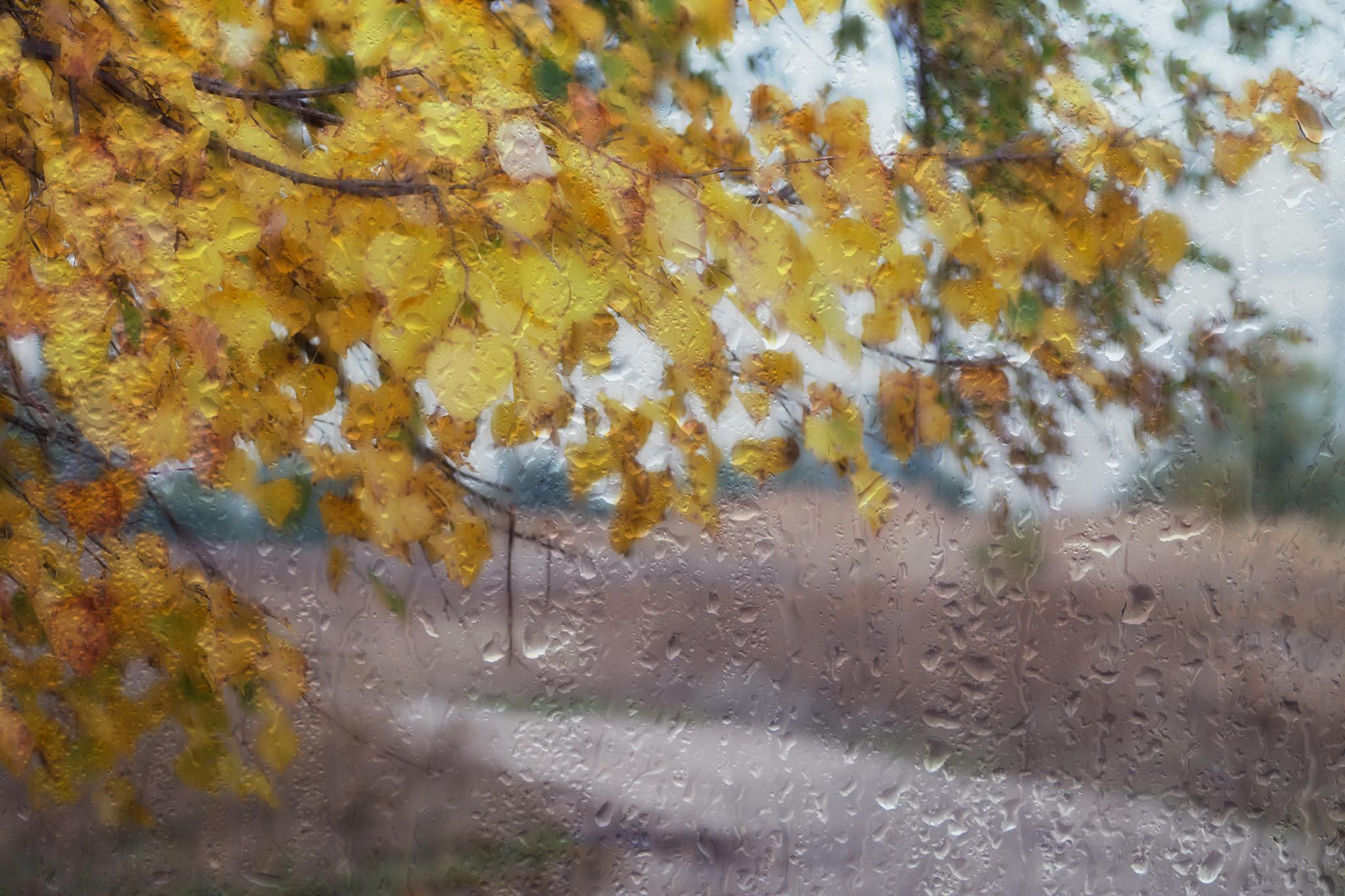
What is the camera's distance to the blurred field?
156 cm

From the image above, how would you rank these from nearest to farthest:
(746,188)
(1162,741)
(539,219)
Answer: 1. (539,219)
2. (746,188)
3. (1162,741)

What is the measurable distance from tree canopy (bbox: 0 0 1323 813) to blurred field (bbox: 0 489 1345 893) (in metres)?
0.10

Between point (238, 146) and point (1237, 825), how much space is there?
179 centimetres

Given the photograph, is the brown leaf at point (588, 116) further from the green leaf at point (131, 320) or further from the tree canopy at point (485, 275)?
the green leaf at point (131, 320)

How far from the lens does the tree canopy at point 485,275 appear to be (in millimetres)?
1005

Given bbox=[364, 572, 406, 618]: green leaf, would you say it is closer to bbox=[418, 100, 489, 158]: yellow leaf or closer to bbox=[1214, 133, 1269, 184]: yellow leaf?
bbox=[418, 100, 489, 158]: yellow leaf

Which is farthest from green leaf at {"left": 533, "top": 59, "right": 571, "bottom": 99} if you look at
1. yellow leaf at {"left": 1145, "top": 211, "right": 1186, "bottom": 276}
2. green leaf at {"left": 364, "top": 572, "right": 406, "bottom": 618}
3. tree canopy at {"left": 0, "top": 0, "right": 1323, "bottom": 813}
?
yellow leaf at {"left": 1145, "top": 211, "right": 1186, "bottom": 276}

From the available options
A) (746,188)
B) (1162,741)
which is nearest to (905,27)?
(746,188)

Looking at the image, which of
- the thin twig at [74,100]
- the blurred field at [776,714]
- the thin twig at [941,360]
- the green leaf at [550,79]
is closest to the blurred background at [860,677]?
the blurred field at [776,714]

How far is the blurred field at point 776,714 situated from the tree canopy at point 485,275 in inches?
3.8

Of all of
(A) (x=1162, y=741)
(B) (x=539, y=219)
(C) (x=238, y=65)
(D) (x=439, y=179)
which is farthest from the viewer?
(A) (x=1162, y=741)

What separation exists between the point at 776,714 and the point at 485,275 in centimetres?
94

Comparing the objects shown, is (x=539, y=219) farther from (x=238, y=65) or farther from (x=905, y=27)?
(x=905, y=27)

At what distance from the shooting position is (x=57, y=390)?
4.65ft
